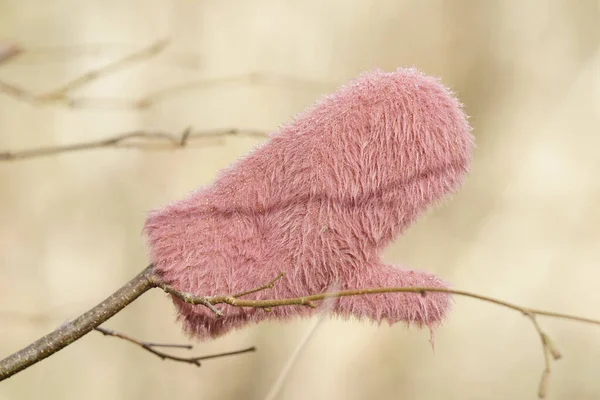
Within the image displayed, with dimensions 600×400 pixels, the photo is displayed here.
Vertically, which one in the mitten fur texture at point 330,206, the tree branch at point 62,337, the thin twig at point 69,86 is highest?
the thin twig at point 69,86

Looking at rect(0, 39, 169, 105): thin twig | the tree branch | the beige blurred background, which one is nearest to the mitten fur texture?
the tree branch

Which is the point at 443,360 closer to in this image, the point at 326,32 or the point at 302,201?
the point at 326,32

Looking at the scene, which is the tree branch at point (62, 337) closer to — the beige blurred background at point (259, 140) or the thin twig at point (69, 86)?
the thin twig at point (69, 86)

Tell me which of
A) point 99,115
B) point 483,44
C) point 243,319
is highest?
point 483,44

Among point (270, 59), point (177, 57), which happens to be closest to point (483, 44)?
point (270, 59)

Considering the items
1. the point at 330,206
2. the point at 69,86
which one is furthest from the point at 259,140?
the point at 330,206

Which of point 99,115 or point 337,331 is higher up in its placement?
point 99,115

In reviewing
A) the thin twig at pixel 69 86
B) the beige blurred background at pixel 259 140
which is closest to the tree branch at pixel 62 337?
the thin twig at pixel 69 86
